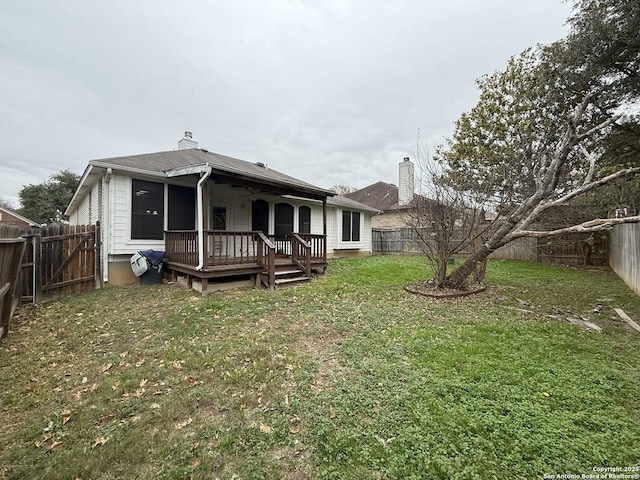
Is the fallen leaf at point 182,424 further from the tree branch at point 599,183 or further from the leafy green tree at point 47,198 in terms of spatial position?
the leafy green tree at point 47,198

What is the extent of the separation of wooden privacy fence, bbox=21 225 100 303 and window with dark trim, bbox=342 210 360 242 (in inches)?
389

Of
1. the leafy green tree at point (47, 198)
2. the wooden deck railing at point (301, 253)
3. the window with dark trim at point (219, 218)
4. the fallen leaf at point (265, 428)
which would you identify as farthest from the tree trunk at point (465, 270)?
the leafy green tree at point (47, 198)

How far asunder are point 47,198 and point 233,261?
97.2 feet

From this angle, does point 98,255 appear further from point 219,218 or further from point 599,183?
point 599,183

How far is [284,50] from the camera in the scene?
379 inches

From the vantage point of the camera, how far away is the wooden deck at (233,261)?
649cm

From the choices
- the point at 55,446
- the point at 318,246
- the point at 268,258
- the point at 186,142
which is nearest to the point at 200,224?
the point at 268,258

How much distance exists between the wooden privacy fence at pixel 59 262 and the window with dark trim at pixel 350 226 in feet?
32.4

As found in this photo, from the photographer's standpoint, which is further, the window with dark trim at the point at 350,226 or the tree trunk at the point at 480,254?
the window with dark trim at the point at 350,226

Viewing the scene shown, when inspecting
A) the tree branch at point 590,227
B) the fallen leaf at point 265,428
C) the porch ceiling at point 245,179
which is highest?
the porch ceiling at point 245,179

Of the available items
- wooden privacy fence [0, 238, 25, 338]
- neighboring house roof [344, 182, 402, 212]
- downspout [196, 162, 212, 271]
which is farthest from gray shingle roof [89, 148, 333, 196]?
neighboring house roof [344, 182, 402, 212]

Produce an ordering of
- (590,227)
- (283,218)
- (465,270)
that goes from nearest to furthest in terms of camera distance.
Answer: (590,227) < (465,270) < (283,218)

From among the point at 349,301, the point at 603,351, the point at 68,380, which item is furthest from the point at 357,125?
the point at 68,380

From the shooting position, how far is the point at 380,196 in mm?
24484
